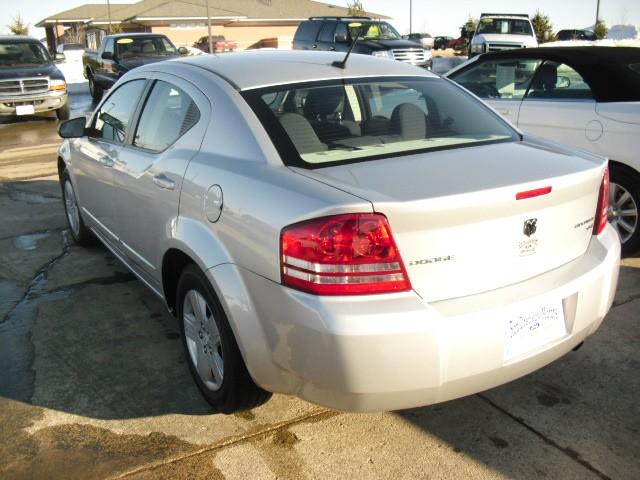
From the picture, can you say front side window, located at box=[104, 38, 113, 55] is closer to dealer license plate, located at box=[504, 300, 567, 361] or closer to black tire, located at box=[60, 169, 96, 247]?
black tire, located at box=[60, 169, 96, 247]

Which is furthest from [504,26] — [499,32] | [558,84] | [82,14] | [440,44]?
[82,14]

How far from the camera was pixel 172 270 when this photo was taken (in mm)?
3422

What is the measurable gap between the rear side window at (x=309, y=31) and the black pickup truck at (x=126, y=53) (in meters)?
3.13

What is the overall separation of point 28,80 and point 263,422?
44.7 feet

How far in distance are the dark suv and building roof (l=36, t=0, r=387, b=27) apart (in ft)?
91.3

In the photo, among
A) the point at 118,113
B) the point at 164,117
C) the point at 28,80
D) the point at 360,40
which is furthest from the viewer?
the point at 360,40

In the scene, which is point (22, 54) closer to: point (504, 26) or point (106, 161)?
point (106, 161)

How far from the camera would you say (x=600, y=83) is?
5078 mm

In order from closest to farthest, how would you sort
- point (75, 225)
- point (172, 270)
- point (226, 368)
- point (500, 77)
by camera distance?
point (226, 368) → point (172, 270) → point (75, 225) → point (500, 77)

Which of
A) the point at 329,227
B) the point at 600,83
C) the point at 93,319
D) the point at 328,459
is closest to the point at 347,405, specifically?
the point at 328,459

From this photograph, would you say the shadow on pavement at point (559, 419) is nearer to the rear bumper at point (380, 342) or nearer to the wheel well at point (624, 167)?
the rear bumper at point (380, 342)

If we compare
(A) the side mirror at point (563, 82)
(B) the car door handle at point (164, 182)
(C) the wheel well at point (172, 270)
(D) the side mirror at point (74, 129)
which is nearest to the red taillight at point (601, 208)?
(C) the wheel well at point (172, 270)

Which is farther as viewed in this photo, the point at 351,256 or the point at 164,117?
the point at 164,117

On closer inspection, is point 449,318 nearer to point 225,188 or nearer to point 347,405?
point 347,405
